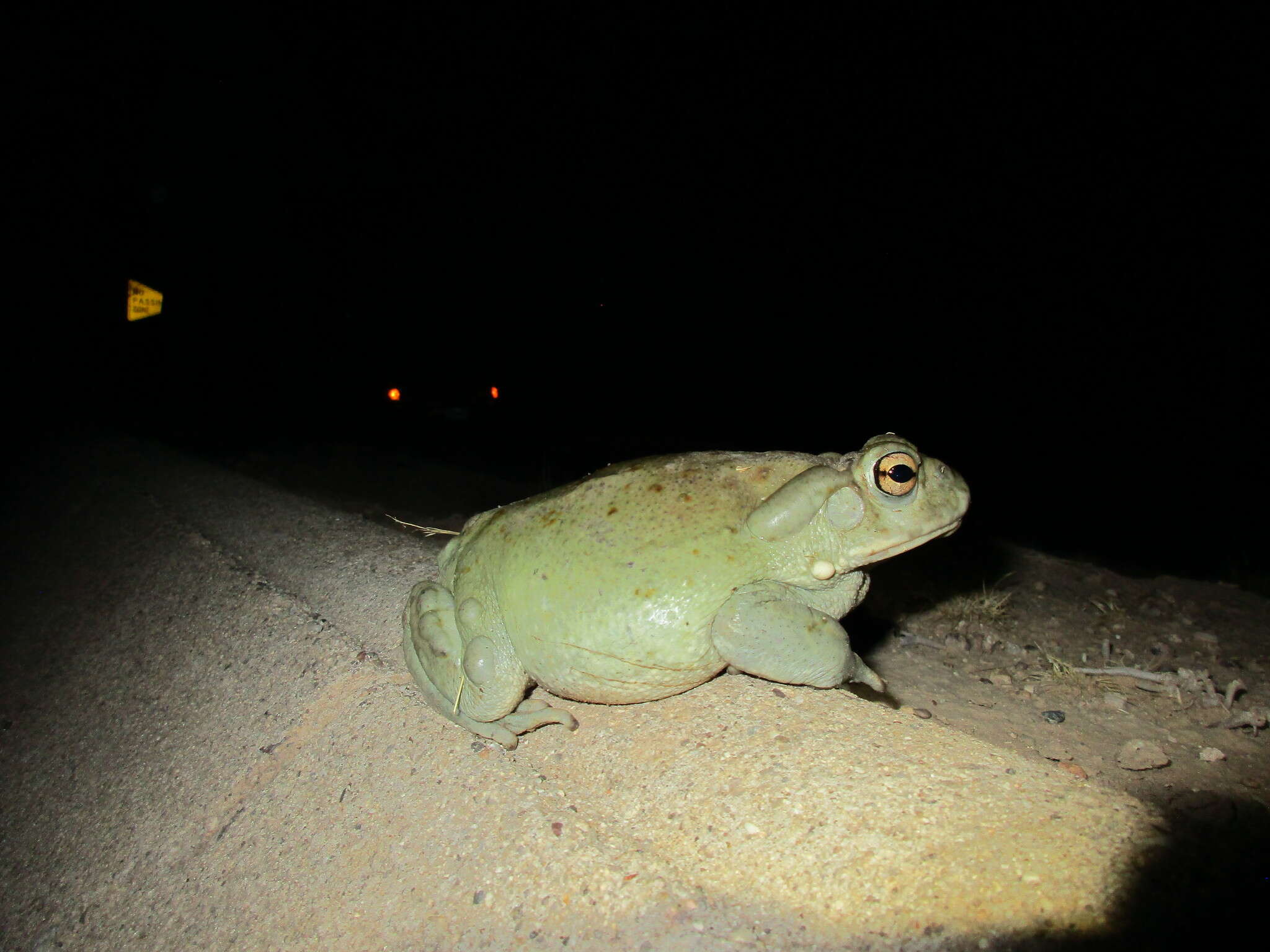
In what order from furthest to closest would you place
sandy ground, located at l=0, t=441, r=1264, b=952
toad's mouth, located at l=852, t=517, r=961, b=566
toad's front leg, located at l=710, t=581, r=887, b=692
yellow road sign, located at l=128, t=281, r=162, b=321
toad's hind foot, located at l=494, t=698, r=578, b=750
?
yellow road sign, located at l=128, t=281, r=162, b=321 < toad's hind foot, located at l=494, t=698, r=578, b=750 < toad's mouth, located at l=852, t=517, r=961, b=566 < toad's front leg, located at l=710, t=581, r=887, b=692 < sandy ground, located at l=0, t=441, r=1264, b=952

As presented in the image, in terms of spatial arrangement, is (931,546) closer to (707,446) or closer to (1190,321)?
(707,446)

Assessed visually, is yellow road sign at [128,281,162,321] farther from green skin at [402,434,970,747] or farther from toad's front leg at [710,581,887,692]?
toad's front leg at [710,581,887,692]

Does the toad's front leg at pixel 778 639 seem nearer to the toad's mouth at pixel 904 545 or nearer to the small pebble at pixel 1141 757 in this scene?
the toad's mouth at pixel 904 545

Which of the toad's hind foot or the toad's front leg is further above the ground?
the toad's front leg

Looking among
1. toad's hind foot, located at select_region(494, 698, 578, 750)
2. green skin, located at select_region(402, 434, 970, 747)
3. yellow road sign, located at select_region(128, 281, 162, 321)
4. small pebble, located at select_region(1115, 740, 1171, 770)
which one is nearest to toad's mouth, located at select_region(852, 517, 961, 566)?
green skin, located at select_region(402, 434, 970, 747)

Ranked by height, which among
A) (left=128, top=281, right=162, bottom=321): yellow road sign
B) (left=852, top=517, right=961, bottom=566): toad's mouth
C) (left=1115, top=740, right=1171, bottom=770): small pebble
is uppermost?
(left=852, top=517, right=961, bottom=566): toad's mouth

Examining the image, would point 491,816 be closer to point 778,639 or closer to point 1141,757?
point 778,639

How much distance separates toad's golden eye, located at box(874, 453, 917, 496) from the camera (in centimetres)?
211

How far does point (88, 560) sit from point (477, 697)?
468cm

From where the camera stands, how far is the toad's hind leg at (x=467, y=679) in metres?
2.19

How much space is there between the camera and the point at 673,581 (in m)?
2.04

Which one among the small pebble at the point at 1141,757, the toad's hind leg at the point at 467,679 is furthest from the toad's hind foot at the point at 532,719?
the small pebble at the point at 1141,757

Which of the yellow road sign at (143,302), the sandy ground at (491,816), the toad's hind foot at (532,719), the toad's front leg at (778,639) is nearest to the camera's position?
the sandy ground at (491,816)

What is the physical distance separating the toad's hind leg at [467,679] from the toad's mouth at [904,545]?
122 cm
